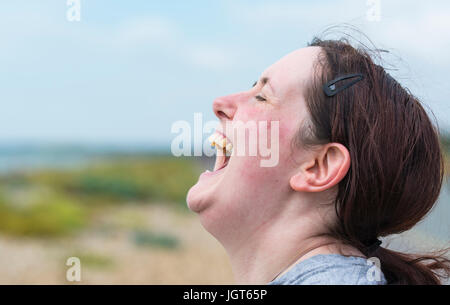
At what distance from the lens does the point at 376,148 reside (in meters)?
1.58

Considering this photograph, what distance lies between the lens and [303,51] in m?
1.75

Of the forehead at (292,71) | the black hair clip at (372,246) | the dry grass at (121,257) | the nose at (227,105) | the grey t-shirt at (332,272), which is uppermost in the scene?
the forehead at (292,71)

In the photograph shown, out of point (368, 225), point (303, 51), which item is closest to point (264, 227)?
point (368, 225)

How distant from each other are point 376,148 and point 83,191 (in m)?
11.1

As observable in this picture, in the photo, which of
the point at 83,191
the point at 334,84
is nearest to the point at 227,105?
the point at 334,84

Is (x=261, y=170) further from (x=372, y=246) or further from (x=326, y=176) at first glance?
(x=372, y=246)

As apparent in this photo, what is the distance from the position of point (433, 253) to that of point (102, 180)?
11122mm

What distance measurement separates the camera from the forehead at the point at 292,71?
1665mm

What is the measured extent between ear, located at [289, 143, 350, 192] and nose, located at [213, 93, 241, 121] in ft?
0.97

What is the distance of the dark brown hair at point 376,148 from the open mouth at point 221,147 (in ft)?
0.90

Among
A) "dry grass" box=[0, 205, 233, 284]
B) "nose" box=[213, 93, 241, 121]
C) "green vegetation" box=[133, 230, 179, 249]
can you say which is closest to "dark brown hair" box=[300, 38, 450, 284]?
"nose" box=[213, 93, 241, 121]

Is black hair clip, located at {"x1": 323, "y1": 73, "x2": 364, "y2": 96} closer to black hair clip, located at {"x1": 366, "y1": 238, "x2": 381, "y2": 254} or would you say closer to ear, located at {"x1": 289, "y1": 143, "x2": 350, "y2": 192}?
ear, located at {"x1": 289, "y1": 143, "x2": 350, "y2": 192}

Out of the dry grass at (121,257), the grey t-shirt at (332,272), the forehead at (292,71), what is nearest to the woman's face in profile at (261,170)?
the forehead at (292,71)

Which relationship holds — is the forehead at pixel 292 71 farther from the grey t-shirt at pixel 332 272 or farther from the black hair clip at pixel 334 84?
the grey t-shirt at pixel 332 272
